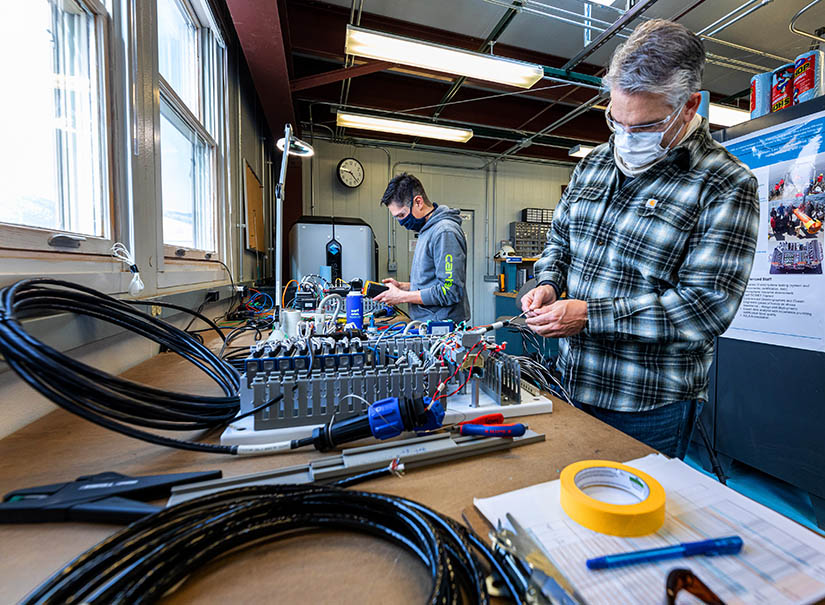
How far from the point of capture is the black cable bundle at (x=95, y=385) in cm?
46

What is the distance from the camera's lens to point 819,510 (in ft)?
5.32

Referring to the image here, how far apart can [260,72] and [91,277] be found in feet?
8.36

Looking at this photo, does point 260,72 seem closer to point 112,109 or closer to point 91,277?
point 112,109

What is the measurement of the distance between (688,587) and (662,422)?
0.75m

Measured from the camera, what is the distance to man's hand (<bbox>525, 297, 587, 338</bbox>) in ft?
2.83

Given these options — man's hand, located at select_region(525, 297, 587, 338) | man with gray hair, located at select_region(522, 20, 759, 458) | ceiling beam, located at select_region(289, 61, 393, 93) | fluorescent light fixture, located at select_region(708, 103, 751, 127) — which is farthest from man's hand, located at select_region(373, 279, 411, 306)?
fluorescent light fixture, located at select_region(708, 103, 751, 127)

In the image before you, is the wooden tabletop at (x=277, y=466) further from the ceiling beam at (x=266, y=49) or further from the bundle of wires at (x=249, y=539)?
the ceiling beam at (x=266, y=49)

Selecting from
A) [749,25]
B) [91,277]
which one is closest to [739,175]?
[91,277]

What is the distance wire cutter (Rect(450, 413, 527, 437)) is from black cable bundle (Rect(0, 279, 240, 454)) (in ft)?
1.21

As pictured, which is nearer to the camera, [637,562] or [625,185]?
[637,562]

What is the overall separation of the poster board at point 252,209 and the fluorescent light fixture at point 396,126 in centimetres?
110

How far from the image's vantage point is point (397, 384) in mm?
680

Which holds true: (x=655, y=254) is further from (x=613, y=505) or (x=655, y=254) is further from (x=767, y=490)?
(x=767, y=490)

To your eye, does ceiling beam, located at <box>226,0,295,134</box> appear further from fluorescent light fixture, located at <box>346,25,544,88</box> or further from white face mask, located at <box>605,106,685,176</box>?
white face mask, located at <box>605,106,685,176</box>
